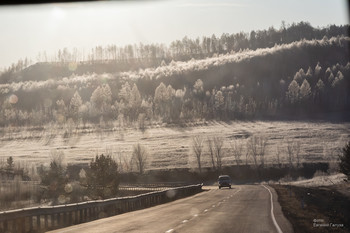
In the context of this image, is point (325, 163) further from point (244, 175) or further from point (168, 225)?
point (168, 225)

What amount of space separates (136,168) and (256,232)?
166664 mm

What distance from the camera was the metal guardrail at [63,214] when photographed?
23.6 metres

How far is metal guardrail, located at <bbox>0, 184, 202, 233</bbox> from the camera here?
23594 mm

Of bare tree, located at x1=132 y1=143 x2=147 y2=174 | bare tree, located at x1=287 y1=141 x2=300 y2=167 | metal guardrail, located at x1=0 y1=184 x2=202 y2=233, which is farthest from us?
bare tree, located at x1=132 y1=143 x2=147 y2=174

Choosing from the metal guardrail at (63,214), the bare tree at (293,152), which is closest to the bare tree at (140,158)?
the bare tree at (293,152)

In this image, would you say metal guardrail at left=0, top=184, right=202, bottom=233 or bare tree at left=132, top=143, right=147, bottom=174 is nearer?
metal guardrail at left=0, top=184, right=202, bottom=233

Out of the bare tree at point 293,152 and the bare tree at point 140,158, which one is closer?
the bare tree at point 293,152

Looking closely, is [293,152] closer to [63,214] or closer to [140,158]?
[140,158]

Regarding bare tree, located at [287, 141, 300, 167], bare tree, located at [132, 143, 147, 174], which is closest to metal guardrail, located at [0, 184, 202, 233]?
bare tree, located at [287, 141, 300, 167]

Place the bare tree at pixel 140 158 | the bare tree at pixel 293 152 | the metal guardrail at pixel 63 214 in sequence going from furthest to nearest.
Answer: the bare tree at pixel 140 158 < the bare tree at pixel 293 152 < the metal guardrail at pixel 63 214

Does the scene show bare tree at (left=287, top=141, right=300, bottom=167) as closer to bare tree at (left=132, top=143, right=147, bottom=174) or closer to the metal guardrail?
bare tree at (left=132, top=143, right=147, bottom=174)

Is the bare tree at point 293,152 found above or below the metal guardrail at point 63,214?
above

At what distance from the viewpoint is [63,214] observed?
91.7ft

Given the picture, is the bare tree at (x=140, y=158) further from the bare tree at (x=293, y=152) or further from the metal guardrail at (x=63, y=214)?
the metal guardrail at (x=63, y=214)
